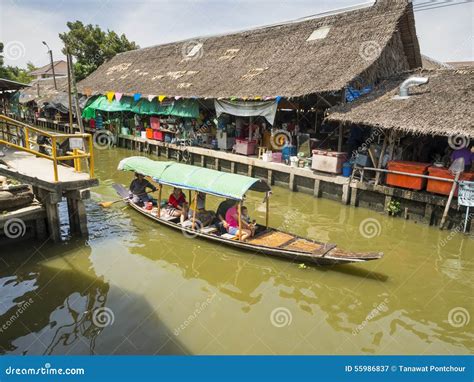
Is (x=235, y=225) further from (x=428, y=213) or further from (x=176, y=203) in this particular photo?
(x=428, y=213)

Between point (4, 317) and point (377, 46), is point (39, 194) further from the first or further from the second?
point (377, 46)

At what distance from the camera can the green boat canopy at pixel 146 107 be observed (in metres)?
19.1

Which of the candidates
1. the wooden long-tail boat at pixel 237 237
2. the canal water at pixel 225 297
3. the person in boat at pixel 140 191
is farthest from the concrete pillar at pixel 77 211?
the person in boat at pixel 140 191

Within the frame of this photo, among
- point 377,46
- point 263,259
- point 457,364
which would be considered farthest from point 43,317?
point 377,46

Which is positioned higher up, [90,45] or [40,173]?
[90,45]

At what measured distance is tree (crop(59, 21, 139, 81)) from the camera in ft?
A: 117

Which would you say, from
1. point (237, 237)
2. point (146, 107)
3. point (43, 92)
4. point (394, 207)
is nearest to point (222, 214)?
point (237, 237)

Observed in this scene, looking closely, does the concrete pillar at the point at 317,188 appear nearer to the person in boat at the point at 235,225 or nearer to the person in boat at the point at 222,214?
the person in boat at the point at 222,214

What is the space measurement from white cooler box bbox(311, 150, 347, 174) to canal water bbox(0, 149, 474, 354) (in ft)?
10.7

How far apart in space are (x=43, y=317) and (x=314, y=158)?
1031cm

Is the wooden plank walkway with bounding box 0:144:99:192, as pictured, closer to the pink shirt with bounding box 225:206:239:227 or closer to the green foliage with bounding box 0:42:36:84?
the pink shirt with bounding box 225:206:239:227

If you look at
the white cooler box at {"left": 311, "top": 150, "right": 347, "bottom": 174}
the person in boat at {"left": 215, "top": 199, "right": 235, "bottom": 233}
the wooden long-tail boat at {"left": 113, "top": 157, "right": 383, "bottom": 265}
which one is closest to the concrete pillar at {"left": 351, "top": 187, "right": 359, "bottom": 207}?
the white cooler box at {"left": 311, "top": 150, "right": 347, "bottom": 174}

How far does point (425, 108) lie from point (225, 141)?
9.52 m

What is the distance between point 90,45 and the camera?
36.2 meters
